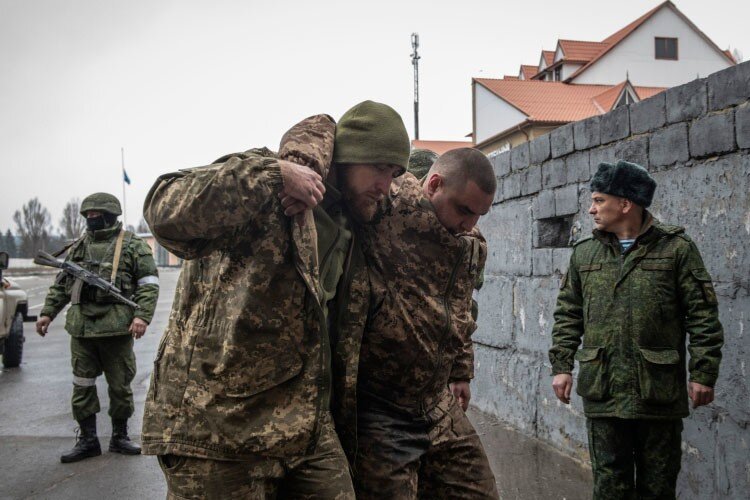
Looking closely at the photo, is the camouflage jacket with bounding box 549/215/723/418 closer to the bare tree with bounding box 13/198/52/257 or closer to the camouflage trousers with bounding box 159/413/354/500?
the camouflage trousers with bounding box 159/413/354/500

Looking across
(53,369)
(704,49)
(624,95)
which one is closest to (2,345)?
(53,369)

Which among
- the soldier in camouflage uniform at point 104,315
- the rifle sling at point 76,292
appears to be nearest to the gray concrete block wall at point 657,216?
the soldier in camouflage uniform at point 104,315

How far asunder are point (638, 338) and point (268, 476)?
189cm

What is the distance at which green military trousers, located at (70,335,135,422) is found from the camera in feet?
16.3

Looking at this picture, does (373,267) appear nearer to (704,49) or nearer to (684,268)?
(684,268)

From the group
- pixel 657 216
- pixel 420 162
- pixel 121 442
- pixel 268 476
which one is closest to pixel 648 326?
pixel 657 216

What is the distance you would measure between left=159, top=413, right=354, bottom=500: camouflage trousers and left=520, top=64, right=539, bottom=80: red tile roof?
161 ft

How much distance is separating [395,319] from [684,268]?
1.45 m

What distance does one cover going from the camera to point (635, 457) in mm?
3172

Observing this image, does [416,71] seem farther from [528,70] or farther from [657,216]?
[657,216]

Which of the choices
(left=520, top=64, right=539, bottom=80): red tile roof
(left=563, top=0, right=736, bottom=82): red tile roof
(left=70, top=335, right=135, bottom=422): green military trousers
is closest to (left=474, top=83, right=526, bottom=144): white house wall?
(left=563, top=0, right=736, bottom=82): red tile roof

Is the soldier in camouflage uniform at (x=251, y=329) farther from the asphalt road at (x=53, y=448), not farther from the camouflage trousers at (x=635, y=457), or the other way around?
the asphalt road at (x=53, y=448)

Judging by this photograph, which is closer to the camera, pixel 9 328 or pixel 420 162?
pixel 420 162

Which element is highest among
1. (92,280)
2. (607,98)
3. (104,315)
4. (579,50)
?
(579,50)
